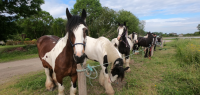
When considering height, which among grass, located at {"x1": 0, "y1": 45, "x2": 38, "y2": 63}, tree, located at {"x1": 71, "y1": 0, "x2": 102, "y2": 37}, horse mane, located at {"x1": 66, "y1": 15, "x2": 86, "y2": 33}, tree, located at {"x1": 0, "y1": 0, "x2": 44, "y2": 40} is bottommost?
grass, located at {"x1": 0, "y1": 45, "x2": 38, "y2": 63}

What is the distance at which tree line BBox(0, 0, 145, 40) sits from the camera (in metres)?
9.46

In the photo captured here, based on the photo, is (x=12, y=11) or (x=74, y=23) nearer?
(x=74, y=23)

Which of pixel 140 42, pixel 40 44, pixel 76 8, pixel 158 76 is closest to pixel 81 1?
pixel 76 8

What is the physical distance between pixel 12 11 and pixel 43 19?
1609cm

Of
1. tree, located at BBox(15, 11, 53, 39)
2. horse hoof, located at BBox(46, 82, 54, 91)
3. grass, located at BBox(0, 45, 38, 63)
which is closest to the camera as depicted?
horse hoof, located at BBox(46, 82, 54, 91)

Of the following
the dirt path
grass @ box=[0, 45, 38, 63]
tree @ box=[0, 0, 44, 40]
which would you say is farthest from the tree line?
the dirt path

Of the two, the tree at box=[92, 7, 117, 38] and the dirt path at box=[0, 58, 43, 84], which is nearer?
the dirt path at box=[0, 58, 43, 84]

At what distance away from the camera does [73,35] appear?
154 cm

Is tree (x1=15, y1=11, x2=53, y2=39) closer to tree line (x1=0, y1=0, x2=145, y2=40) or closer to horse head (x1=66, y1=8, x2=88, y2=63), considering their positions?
tree line (x1=0, y1=0, x2=145, y2=40)

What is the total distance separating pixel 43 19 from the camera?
23.8 metres

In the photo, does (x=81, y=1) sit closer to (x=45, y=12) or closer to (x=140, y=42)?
(x=45, y=12)

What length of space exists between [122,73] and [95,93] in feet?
3.92

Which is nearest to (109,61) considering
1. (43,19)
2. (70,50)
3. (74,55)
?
(70,50)

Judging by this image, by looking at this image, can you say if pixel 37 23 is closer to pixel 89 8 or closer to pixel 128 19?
pixel 89 8
